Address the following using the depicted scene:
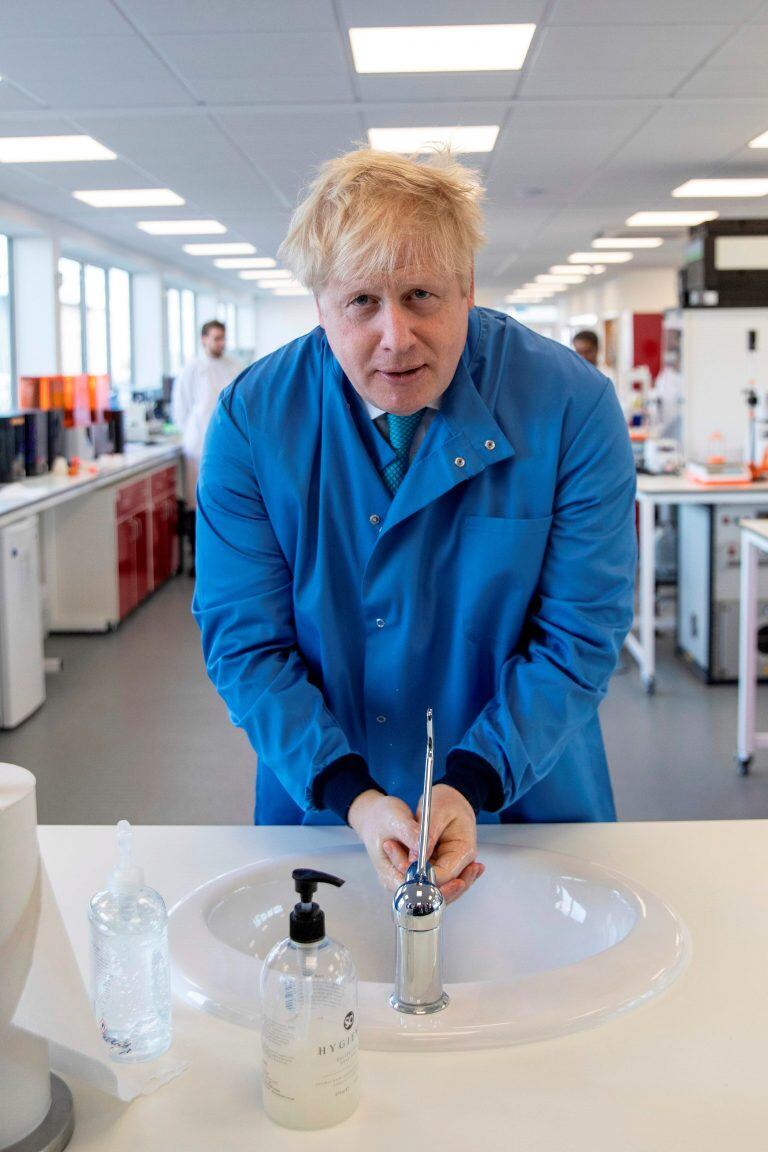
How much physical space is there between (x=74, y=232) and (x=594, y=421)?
29.5ft

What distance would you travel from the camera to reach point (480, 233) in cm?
137

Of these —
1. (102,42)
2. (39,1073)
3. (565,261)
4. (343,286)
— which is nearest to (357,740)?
(343,286)

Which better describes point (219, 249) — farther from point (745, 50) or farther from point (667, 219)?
point (745, 50)

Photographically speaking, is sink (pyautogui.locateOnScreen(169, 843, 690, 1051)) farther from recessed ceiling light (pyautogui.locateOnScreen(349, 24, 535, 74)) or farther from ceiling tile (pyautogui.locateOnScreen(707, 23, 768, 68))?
ceiling tile (pyautogui.locateOnScreen(707, 23, 768, 68))

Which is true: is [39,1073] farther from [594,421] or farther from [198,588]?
[594,421]

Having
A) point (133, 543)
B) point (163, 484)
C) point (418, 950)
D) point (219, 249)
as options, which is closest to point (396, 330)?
point (418, 950)

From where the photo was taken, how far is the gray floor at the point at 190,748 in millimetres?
3980

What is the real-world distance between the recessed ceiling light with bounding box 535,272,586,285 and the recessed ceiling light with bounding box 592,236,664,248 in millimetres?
3573

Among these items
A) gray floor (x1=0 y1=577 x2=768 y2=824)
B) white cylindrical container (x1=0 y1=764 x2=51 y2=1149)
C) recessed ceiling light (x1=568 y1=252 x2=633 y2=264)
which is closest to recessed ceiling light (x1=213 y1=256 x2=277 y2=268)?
recessed ceiling light (x1=568 y1=252 x2=633 y2=264)

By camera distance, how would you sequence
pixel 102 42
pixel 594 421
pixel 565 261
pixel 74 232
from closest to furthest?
pixel 594 421, pixel 102 42, pixel 74 232, pixel 565 261

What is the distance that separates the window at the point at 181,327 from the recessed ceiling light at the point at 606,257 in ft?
15.5

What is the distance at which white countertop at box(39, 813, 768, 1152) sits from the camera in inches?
35.8

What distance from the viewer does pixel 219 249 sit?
1180 cm

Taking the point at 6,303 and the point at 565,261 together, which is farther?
the point at 565,261
